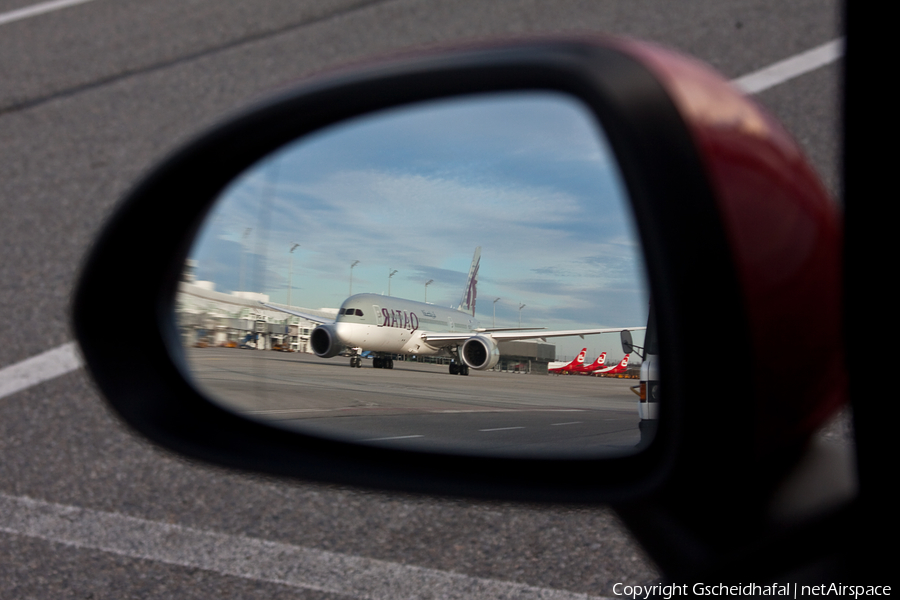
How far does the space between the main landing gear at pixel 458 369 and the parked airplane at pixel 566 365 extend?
0.20 metres

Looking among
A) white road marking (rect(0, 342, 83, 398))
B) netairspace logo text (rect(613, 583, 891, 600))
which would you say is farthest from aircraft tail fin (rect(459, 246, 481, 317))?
white road marking (rect(0, 342, 83, 398))

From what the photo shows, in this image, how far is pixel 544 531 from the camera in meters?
3.12

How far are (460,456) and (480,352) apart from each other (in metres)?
0.18

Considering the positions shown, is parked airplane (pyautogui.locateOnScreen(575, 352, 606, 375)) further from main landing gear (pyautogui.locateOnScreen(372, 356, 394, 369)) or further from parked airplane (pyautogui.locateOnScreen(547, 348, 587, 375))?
main landing gear (pyautogui.locateOnScreen(372, 356, 394, 369))

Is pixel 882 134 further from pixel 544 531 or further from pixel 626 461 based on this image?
pixel 544 531

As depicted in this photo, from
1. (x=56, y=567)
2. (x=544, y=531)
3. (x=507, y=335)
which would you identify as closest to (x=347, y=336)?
(x=507, y=335)

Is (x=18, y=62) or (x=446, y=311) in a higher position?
(x=18, y=62)

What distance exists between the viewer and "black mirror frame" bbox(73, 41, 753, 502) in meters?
0.77

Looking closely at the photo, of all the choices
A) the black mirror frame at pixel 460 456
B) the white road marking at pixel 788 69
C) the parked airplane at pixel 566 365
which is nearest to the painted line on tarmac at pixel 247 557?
the black mirror frame at pixel 460 456

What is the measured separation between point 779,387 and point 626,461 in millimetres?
282

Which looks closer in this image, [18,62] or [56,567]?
[56,567]

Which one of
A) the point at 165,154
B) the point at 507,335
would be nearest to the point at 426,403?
the point at 507,335

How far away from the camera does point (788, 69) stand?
281 inches

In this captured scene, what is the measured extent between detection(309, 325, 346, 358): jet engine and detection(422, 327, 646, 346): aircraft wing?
0.17 meters
